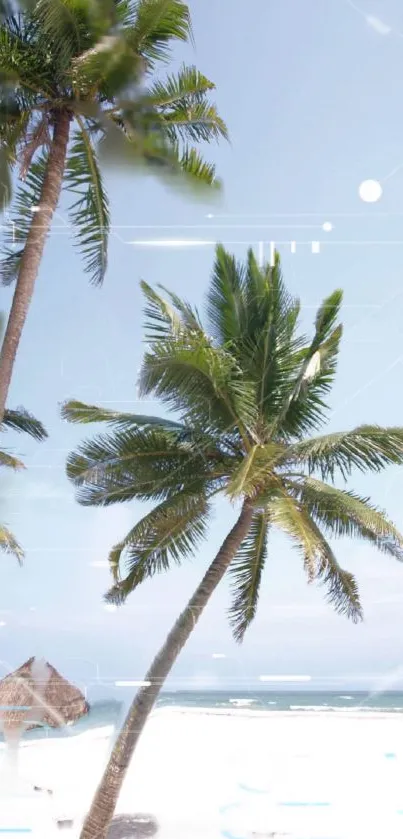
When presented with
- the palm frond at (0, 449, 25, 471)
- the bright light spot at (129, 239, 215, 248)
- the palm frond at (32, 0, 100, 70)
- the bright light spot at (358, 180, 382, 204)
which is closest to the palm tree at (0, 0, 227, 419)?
the palm frond at (32, 0, 100, 70)

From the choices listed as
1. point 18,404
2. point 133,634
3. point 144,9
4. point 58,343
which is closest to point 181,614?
point 133,634

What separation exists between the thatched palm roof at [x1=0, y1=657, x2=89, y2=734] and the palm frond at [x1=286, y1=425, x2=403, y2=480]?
184 cm

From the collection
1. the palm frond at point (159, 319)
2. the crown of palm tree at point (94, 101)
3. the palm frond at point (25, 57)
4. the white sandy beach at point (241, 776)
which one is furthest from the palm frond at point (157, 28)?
the white sandy beach at point (241, 776)

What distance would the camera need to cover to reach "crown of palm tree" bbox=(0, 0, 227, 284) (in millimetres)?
3861

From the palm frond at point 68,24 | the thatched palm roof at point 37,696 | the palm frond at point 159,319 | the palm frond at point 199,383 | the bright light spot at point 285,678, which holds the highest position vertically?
the palm frond at point 68,24

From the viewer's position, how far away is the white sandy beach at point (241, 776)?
14.7 feet

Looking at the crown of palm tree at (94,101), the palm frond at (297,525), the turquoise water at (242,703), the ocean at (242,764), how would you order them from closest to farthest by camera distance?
1. the palm frond at (297,525)
2. the crown of palm tree at (94,101)
3. the turquoise water at (242,703)
4. the ocean at (242,764)

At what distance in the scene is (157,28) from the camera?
4.02 m

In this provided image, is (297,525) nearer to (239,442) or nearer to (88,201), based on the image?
(239,442)

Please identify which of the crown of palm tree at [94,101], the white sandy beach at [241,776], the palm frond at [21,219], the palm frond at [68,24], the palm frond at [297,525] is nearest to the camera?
the palm frond at [297,525]

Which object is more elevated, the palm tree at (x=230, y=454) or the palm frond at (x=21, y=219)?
the palm frond at (x=21, y=219)

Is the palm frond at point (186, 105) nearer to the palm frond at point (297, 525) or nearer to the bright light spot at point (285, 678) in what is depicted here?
the palm frond at point (297, 525)

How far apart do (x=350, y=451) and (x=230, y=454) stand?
67 centimetres

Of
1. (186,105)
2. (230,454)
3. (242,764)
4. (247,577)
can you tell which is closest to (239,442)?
(230,454)
